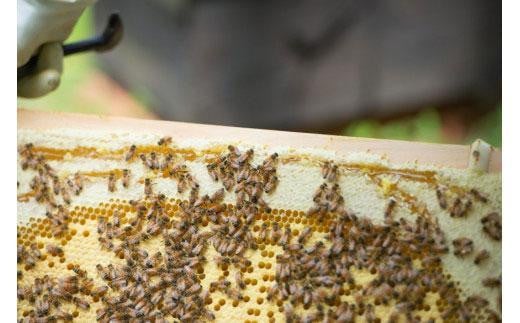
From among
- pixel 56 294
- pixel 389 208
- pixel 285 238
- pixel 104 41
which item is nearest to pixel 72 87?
pixel 104 41

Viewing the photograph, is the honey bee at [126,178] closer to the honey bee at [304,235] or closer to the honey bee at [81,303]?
the honey bee at [81,303]

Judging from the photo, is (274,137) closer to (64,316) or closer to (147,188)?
(147,188)

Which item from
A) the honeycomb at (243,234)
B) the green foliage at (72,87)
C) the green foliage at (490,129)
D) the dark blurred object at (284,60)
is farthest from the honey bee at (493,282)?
the green foliage at (72,87)

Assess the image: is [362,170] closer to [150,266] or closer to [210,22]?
[150,266]

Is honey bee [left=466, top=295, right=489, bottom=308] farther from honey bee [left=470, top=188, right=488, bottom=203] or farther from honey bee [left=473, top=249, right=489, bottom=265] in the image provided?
honey bee [left=470, top=188, right=488, bottom=203]

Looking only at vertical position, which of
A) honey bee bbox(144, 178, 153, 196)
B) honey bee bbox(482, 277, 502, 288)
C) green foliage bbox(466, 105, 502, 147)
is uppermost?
green foliage bbox(466, 105, 502, 147)

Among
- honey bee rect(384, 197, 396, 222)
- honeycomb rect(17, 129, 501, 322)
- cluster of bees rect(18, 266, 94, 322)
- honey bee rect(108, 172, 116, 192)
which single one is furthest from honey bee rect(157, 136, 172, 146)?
honey bee rect(384, 197, 396, 222)
